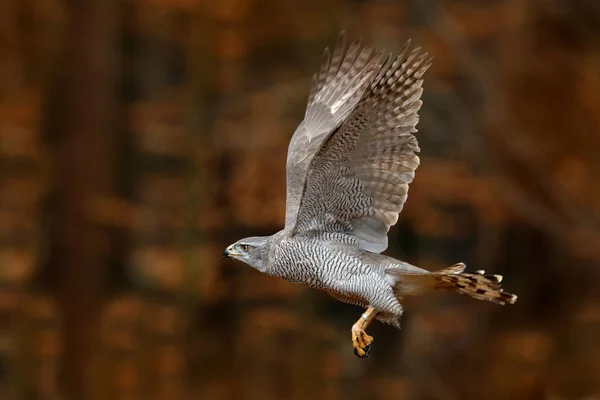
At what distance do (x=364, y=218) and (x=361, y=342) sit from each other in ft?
2.55

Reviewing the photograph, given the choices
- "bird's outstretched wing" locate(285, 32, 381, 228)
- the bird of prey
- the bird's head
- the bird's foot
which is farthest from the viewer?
"bird's outstretched wing" locate(285, 32, 381, 228)

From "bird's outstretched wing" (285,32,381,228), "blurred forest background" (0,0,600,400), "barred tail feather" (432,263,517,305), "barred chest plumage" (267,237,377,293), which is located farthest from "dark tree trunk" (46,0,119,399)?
"barred tail feather" (432,263,517,305)

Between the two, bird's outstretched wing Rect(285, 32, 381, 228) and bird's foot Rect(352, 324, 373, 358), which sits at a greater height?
bird's outstretched wing Rect(285, 32, 381, 228)

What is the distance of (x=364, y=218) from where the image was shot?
Result: 4949 millimetres

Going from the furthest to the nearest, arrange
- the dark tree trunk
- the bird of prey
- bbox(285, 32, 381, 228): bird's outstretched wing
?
the dark tree trunk
bbox(285, 32, 381, 228): bird's outstretched wing
the bird of prey

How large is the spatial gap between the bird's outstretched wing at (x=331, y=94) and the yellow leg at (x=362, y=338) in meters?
1.12

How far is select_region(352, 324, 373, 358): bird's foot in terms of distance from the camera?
14.4 feet

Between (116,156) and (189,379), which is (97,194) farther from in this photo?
(189,379)

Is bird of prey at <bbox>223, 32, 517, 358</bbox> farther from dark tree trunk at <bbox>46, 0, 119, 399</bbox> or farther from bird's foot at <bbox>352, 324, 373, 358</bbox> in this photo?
dark tree trunk at <bbox>46, 0, 119, 399</bbox>

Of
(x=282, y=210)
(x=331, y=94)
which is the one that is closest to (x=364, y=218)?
(x=331, y=94)

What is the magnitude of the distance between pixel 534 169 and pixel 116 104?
19.6 feet

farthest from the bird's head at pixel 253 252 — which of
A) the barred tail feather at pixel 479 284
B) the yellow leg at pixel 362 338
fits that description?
the barred tail feather at pixel 479 284

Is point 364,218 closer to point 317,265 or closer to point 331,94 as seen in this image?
point 317,265

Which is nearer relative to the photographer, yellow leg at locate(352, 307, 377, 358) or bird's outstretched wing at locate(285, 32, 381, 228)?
yellow leg at locate(352, 307, 377, 358)
